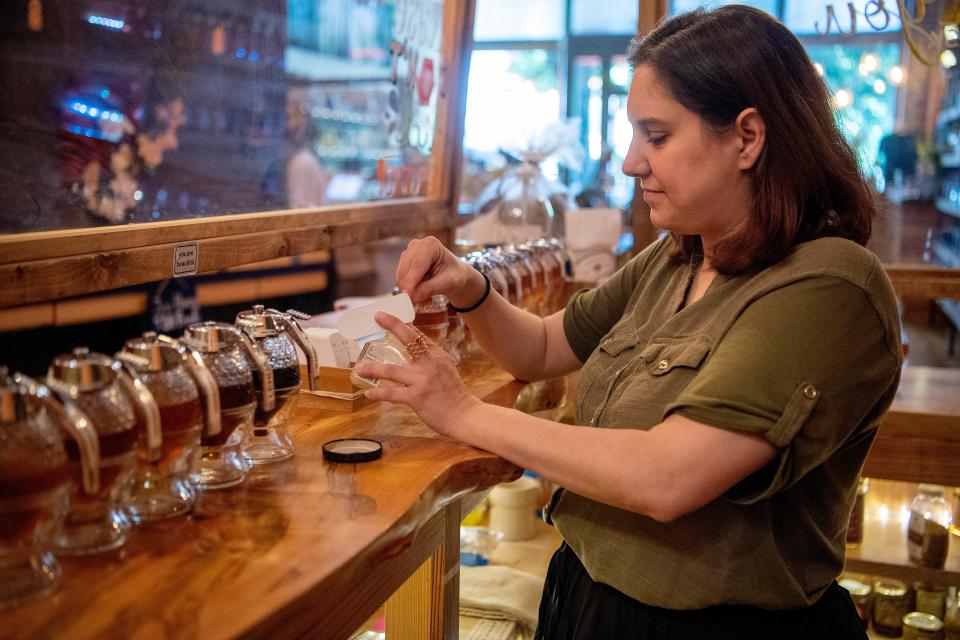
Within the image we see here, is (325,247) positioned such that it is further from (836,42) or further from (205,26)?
(836,42)

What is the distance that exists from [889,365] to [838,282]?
13 cm

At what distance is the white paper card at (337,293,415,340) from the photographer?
1.48 m

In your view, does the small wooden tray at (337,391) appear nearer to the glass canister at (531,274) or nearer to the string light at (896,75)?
the glass canister at (531,274)

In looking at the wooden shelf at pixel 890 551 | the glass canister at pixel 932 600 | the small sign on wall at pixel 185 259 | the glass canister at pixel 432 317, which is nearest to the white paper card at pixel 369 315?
the glass canister at pixel 432 317

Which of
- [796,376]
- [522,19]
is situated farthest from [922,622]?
[522,19]

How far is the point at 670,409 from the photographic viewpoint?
1.23 m

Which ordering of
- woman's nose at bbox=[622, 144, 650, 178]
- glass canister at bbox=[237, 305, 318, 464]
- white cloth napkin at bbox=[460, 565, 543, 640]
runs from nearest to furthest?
glass canister at bbox=[237, 305, 318, 464] < woman's nose at bbox=[622, 144, 650, 178] < white cloth napkin at bbox=[460, 565, 543, 640]

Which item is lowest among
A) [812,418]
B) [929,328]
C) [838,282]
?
[929,328]

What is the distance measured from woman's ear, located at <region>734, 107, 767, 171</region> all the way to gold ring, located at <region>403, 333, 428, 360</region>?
54 cm

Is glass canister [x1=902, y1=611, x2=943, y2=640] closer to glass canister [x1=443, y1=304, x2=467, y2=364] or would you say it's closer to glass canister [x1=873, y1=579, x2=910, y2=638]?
glass canister [x1=873, y1=579, x2=910, y2=638]

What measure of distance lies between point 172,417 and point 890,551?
7.55 feet

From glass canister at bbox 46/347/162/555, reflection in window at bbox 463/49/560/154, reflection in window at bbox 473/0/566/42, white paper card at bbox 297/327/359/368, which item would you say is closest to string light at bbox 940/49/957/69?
white paper card at bbox 297/327/359/368

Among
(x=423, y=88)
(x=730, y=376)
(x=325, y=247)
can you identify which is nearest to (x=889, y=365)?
(x=730, y=376)

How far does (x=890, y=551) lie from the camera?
273 cm
